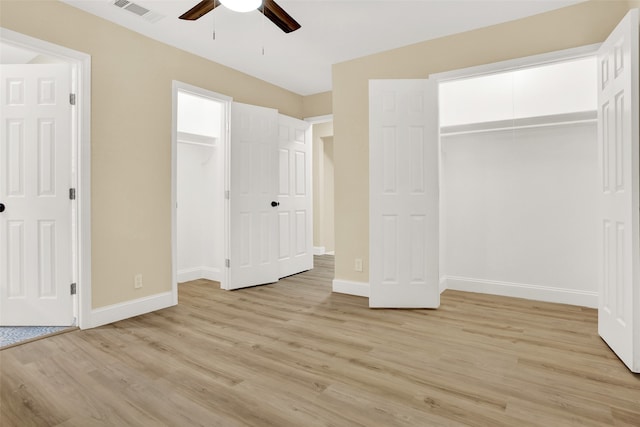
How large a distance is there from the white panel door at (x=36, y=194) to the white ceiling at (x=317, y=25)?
2.66 feet

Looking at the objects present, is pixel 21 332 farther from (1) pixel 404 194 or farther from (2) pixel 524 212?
(2) pixel 524 212

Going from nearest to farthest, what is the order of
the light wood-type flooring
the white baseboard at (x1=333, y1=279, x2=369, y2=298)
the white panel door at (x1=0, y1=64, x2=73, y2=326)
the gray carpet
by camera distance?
the light wood-type flooring
the gray carpet
the white panel door at (x1=0, y1=64, x2=73, y2=326)
the white baseboard at (x1=333, y1=279, x2=369, y2=298)

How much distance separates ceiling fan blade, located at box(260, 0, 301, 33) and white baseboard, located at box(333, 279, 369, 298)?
2650mm

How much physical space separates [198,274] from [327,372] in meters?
3.20

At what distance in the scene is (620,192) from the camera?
2236 mm

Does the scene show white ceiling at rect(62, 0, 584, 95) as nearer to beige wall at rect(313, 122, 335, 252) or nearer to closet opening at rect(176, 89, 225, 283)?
closet opening at rect(176, 89, 225, 283)

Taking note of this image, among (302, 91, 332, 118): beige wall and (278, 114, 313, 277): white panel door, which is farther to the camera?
(302, 91, 332, 118): beige wall

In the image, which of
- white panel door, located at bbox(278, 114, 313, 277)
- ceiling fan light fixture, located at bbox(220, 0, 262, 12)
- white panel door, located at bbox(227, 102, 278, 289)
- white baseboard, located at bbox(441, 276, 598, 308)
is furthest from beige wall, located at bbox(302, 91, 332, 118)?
ceiling fan light fixture, located at bbox(220, 0, 262, 12)

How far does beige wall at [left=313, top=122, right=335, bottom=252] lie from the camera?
687cm

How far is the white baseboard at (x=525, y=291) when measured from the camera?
3422 mm

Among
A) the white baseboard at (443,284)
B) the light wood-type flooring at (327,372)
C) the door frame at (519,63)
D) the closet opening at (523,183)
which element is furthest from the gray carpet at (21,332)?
the door frame at (519,63)

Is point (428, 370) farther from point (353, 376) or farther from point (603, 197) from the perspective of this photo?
point (603, 197)

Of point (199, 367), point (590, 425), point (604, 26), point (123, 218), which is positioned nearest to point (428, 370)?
point (590, 425)

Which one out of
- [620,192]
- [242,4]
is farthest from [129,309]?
[620,192]
